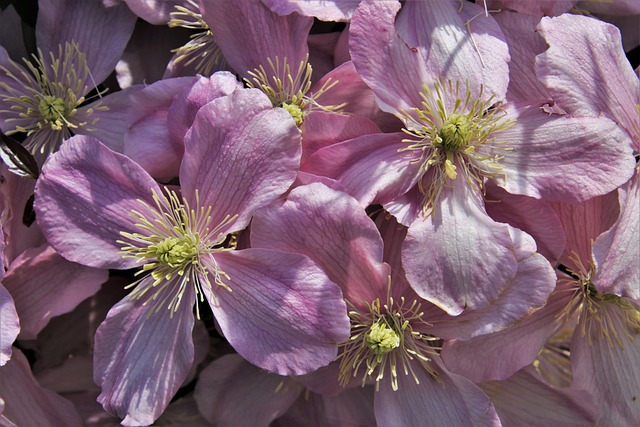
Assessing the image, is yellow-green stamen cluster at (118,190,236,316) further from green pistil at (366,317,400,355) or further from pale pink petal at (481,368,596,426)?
pale pink petal at (481,368,596,426)

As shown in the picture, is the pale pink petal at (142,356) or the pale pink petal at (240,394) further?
the pale pink petal at (240,394)

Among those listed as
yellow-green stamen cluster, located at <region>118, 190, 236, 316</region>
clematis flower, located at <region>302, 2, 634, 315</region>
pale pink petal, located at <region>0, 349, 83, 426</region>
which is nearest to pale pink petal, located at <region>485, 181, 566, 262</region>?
clematis flower, located at <region>302, 2, 634, 315</region>

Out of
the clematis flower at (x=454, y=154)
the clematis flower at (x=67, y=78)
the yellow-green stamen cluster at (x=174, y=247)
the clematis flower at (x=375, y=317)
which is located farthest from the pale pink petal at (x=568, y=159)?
the clematis flower at (x=67, y=78)

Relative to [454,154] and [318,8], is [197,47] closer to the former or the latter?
[318,8]

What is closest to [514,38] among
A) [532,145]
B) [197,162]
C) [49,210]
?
[532,145]

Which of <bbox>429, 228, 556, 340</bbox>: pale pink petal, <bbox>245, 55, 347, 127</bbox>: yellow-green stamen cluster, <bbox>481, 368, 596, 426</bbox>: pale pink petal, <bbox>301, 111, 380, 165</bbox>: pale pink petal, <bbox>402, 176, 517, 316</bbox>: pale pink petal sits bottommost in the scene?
<bbox>481, 368, 596, 426</bbox>: pale pink petal

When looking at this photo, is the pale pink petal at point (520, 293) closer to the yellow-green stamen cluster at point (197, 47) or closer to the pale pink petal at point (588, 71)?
the pale pink petal at point (588, 71)

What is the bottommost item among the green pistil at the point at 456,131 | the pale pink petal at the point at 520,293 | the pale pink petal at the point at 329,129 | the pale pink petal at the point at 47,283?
the pale pink petal at the point at 520,293
